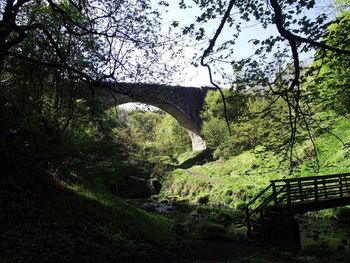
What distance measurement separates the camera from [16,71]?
21.7 ft

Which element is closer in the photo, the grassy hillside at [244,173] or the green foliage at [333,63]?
the green foliage at [333,63]

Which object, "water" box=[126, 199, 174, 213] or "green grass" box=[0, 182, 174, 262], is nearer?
"green grass" box=[0, 182, 174, 262]

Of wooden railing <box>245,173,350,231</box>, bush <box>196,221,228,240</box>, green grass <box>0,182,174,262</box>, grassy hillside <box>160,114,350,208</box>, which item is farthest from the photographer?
grassy hillside <box>160,114,350,208</box>

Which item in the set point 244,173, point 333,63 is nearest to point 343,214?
point 333,63

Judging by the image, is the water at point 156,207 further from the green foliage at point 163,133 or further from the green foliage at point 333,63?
the green foliage at point 163,133

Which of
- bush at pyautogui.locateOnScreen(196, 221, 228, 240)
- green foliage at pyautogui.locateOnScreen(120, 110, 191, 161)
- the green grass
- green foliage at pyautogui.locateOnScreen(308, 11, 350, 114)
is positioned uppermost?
green foliage at pyautogui.locateOnScreen(120, 110, 191, 161)

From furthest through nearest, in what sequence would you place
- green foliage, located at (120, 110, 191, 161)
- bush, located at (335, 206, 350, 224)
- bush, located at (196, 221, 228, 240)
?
green foliage, located at (120, 110, 191, 161) → bush, located at (335, 206, 350, 224) → bush, located at (196, 221, 228, 240)

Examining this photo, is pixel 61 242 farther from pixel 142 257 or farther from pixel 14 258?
pixel 142 257

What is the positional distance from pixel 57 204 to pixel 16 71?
3.86 metres

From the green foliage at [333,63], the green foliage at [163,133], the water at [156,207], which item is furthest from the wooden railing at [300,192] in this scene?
the green foliage at [163,133]

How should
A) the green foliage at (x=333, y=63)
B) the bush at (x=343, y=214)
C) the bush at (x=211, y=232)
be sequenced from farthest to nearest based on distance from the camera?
the bush at (x=343, y=214)
the bush at (x=211, y=232)
the green foliage at (x=333, y=63)

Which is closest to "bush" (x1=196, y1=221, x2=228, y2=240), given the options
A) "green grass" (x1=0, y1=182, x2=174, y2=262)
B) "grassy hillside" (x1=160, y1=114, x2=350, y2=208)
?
"green grass" (x1=0, y1=182, x2=174, y2=262)

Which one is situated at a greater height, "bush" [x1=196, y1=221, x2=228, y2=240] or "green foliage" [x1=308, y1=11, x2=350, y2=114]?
"green foliage" [x1=308, y1=11, x2=350, y2=114]

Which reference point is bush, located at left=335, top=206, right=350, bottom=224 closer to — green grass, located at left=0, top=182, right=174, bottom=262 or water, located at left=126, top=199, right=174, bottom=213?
green grass, located at left=0, top=182, right=174, bottom=262
